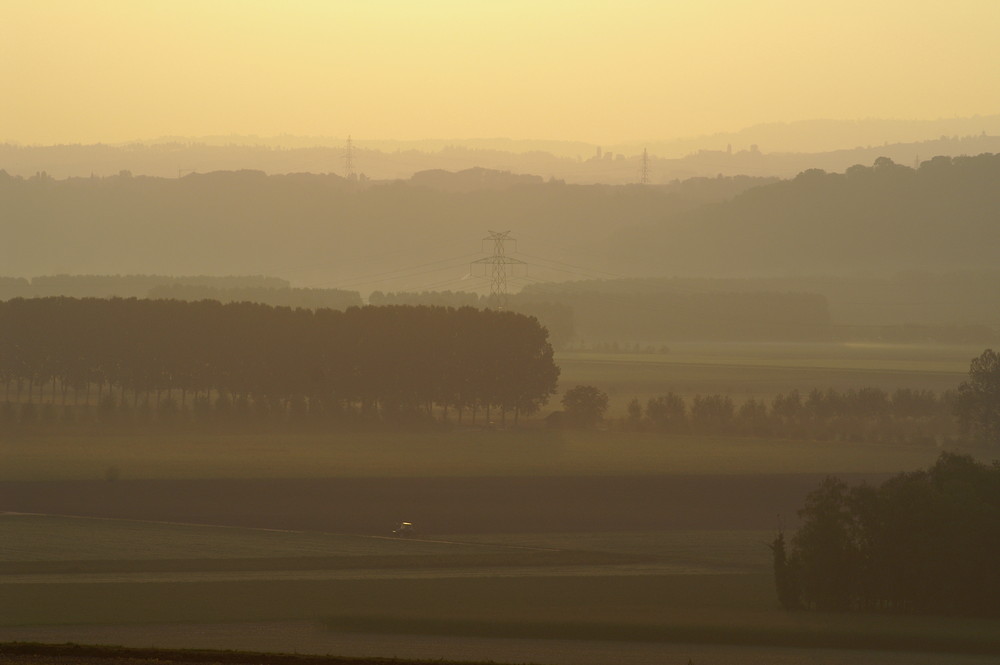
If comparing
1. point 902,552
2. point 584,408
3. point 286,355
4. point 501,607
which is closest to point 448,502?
point 501,607

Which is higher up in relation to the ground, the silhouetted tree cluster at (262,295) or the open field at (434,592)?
the silhouetted tree cluster at (262,295)

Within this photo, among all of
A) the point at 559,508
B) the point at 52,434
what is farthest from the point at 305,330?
the point at 559,508

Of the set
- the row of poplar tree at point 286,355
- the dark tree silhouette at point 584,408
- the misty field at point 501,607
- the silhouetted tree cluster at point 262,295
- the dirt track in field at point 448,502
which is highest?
the silhouetted tree cluster at point 262,295

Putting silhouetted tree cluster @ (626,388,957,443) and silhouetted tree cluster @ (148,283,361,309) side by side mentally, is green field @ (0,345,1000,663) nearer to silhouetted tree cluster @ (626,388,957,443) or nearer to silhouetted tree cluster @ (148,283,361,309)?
silhouetted tree cluster @ (626,388,957,443)

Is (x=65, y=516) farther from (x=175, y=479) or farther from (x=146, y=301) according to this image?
(x=146, y=301)

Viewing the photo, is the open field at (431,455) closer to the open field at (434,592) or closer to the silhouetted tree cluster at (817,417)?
the silhouetted tree cluster at (817,417)

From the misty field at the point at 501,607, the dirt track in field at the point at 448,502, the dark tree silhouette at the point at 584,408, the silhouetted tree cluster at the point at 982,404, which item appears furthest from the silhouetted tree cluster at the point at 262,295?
the misty field at the point at 501,607

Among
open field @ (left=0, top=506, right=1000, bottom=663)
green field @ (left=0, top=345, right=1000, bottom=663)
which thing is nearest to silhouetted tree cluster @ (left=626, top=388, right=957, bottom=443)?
green field @ (left=0, top=345, right=1000, bottom=663)
